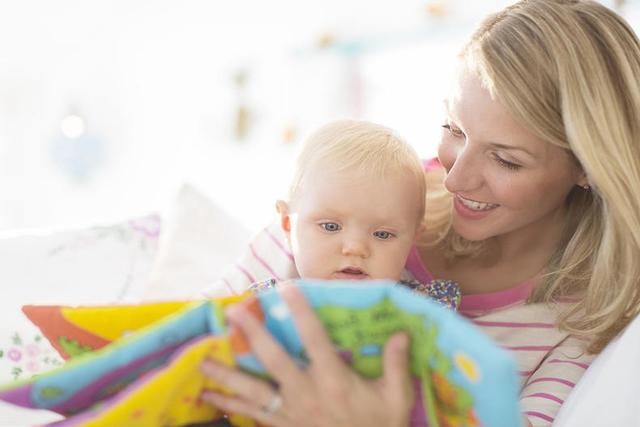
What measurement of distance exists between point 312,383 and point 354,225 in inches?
18.6

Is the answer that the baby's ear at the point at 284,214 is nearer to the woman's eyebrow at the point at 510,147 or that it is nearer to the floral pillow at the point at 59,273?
the woman's eyebrow at the point at 510,147

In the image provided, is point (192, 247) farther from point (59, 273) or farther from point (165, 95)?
point (165, 95)

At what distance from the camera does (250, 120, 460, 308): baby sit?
4.40 ft

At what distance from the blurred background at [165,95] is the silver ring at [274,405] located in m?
3.04

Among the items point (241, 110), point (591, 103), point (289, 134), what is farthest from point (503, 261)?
point (241, 110)

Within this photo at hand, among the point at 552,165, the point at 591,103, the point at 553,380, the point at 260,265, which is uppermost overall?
the point at 591,103

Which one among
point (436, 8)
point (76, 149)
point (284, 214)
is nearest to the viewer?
point (284, 214)

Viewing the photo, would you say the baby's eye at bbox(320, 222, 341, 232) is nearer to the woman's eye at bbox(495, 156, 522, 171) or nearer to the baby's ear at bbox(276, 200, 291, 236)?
the baby's ear at bbox(276, 200, 291, 236)

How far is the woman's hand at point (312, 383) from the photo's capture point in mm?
901

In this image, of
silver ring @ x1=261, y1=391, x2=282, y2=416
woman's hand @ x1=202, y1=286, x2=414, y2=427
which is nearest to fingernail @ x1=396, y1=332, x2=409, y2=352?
woman's hand @ x1=202, y1=286, x2=414, y2=427

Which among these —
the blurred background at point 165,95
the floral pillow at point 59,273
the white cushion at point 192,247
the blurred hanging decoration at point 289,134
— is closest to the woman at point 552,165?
the white cushion at point 192,247

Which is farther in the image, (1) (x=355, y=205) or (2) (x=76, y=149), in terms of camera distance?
(2) (x=76, y=149)

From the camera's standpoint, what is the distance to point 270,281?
144 centimetres

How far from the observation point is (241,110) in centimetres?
439
